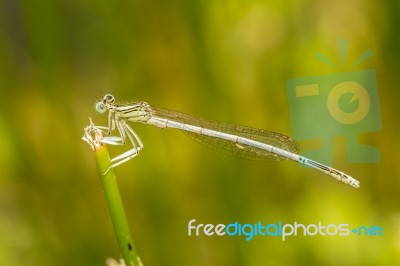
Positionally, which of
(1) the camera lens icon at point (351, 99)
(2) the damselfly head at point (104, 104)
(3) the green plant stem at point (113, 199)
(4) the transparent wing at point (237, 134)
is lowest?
(3) the green plant stem at point (113, 199)

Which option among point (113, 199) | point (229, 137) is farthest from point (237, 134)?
point (113, 199)

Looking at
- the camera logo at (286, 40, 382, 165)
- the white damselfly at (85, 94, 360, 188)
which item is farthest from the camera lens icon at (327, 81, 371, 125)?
the white damselfly at (85, 94, 360, 188)

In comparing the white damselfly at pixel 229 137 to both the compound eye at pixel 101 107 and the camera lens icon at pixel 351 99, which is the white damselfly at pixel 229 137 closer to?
the compound eye at pixel 101 107

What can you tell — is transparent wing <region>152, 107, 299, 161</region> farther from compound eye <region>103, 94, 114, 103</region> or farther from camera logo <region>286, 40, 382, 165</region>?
compound eye <region>103, 94, 114, 103</region>

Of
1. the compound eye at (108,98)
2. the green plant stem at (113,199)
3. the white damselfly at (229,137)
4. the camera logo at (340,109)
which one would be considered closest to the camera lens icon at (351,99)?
the camera logo at (340,109)

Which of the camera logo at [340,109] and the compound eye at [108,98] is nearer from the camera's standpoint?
the compound eye at [108,98]

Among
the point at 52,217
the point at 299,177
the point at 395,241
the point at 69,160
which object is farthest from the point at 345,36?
the point at 52,217

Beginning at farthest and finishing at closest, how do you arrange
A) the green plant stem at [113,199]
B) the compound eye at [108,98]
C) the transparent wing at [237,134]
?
the transparent wing at [237,134], the compound eye at [108,98], the green plant stem at [113,199]

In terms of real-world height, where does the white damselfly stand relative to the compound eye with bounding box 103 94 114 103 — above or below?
below
